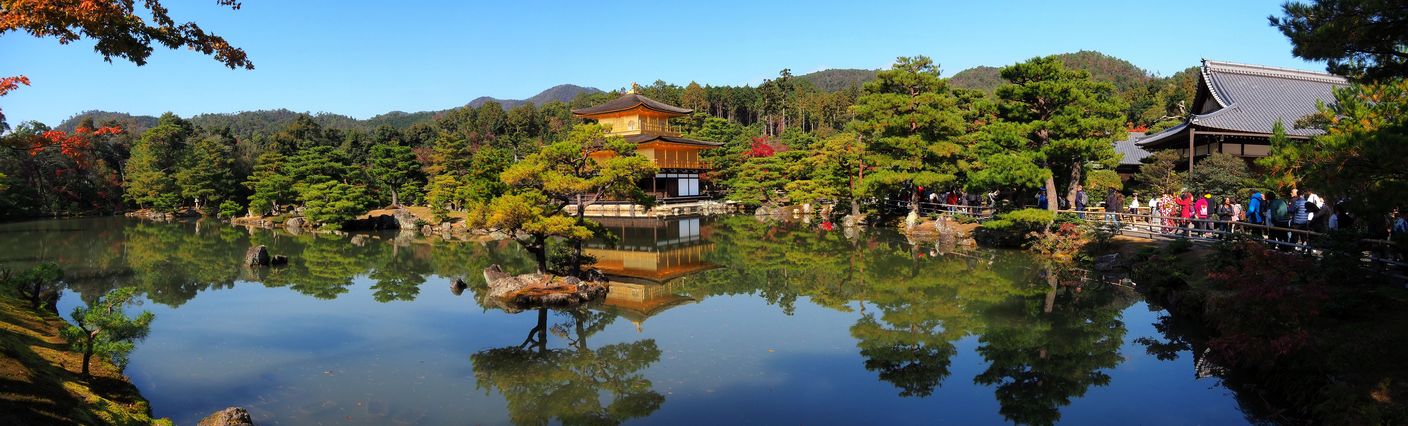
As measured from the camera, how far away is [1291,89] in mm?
19375

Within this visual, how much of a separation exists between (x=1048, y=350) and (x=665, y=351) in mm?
4504

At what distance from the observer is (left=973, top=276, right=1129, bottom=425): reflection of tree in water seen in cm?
670

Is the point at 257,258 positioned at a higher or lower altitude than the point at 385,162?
lower

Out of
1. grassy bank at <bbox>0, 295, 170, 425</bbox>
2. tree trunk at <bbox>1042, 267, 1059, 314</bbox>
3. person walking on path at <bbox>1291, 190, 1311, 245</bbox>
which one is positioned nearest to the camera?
grassy bank at <bbox>0, 295, 170, 425</bbox>

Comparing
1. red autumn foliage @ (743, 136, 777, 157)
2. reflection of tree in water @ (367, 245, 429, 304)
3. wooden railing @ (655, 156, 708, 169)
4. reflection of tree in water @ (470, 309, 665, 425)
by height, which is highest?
red autumn foliage @ (743, 136, 777, 157)

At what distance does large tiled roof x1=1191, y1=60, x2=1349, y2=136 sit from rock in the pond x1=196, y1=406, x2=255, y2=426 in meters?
19.8

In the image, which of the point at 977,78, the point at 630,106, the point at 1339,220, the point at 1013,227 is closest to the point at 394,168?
the point at 630,106

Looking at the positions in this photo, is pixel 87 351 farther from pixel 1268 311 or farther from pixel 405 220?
pixel 405 220

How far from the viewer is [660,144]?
31.9 metres

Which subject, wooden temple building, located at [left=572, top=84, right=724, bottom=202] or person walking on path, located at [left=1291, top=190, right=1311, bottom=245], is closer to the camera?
person walking on path, located at [left=1291, top=190, right=1311, bottom=245]

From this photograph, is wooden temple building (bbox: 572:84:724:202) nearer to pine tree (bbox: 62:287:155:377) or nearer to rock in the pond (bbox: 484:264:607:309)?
rock in the pond (bbox: 484:264:607:309)

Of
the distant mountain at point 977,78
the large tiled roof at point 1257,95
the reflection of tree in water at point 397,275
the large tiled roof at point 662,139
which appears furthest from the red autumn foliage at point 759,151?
the distant mountain at point 977,78

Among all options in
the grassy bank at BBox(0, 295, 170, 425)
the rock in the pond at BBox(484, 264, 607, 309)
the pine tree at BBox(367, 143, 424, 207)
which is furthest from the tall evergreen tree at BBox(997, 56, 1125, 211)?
the pine tree at BBox(367, 143, 424, 207)

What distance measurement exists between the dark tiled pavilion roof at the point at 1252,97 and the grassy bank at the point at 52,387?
20.6 meters
